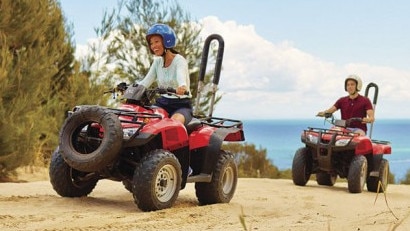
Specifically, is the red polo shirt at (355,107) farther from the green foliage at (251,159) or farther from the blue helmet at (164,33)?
the green foliage at (251,159)

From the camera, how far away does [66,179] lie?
26.2 feet

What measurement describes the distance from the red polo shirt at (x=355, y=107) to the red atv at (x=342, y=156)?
0.91ft

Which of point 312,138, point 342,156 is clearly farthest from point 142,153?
point 342,156

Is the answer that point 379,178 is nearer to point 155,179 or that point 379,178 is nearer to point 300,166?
point 300,166

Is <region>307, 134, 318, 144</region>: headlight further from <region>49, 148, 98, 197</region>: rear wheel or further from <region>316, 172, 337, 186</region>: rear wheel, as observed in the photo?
<region>49, 148, 98, 197</region>: rear wheel

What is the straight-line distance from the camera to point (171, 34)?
26.9ft

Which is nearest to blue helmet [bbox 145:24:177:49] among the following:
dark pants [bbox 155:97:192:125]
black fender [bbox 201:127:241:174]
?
dark pants [bbox 155:97:192:125]

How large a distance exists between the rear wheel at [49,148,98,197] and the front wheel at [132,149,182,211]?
0.91 metres

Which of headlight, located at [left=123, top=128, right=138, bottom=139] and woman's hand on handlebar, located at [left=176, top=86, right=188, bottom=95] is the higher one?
woman's hand on handlebar, located at [left=176, top=86, right=188, bottom=95]

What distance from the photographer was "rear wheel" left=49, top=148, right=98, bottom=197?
26.1 feet

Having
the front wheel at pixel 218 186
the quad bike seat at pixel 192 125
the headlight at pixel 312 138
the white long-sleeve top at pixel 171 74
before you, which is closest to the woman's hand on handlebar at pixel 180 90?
the white long-sleeve top at pixel 171 74

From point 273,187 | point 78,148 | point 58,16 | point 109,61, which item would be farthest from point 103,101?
point 78,148

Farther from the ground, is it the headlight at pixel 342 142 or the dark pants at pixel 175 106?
the dark pants at pixel 175 106

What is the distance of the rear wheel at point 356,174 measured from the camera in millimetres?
11641
